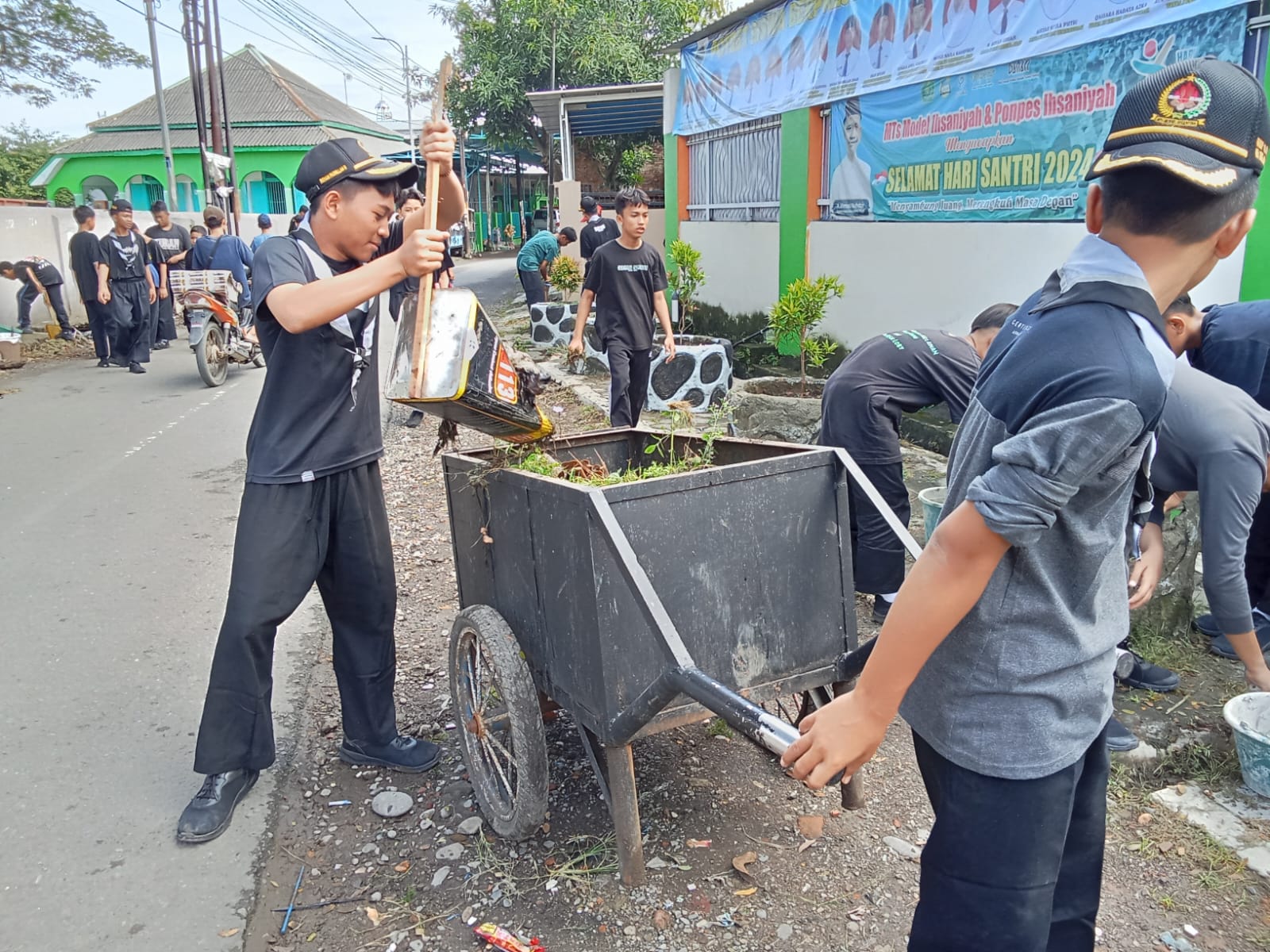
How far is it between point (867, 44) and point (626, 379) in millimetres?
3759

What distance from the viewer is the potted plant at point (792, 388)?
A: 247 inches

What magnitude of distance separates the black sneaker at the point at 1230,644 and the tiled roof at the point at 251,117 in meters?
34.1

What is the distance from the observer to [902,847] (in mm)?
2730

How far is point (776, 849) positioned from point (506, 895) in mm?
784

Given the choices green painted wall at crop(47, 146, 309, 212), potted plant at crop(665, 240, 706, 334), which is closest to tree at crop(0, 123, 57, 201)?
green painted wall at crop(47, 146, 309, 212)

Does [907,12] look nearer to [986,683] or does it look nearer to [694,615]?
[694,615]

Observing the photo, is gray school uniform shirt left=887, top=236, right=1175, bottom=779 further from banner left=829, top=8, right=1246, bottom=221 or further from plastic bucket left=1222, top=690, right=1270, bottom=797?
banner left=829, top=8, right=1246, bottom=221

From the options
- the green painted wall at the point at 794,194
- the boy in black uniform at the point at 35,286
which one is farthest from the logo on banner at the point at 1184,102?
the boy in black uniform at the point at 35,286

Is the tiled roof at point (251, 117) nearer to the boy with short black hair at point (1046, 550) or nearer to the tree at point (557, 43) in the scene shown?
the tree at point (557, 43)

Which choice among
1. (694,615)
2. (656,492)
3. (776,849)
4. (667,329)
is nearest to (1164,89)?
(656,492)

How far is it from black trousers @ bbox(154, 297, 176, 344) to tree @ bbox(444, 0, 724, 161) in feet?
39.9

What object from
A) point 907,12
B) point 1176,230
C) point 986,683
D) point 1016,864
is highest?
point 907,12

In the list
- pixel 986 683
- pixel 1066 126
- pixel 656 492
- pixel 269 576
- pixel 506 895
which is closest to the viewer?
pixel 986 683

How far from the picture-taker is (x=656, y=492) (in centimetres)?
230
